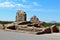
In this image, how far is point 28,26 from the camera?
65.5 feet

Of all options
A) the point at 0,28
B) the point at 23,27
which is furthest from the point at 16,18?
the point at 23,27

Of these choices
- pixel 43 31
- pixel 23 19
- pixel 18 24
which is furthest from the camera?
pixel 23 19

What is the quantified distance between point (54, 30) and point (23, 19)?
436 cm

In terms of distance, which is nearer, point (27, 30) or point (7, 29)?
point (27, 30)

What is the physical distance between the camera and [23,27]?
20.0 meters

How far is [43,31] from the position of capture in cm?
1834

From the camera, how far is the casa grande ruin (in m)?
19.0

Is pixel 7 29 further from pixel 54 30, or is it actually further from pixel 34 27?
pixel 54 30

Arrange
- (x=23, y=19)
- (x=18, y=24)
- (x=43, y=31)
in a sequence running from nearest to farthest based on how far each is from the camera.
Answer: (x=43, y=31) → (x=18, y=24) → (x=23, y=19)

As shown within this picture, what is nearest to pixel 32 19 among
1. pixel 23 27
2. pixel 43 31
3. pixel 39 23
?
pixel 39 23

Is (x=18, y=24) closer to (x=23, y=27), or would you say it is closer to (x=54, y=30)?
(x=23, y=27)

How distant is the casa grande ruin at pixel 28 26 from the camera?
19.0 meters

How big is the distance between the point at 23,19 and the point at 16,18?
116cm

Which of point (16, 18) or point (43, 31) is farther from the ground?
point (16, 18)
